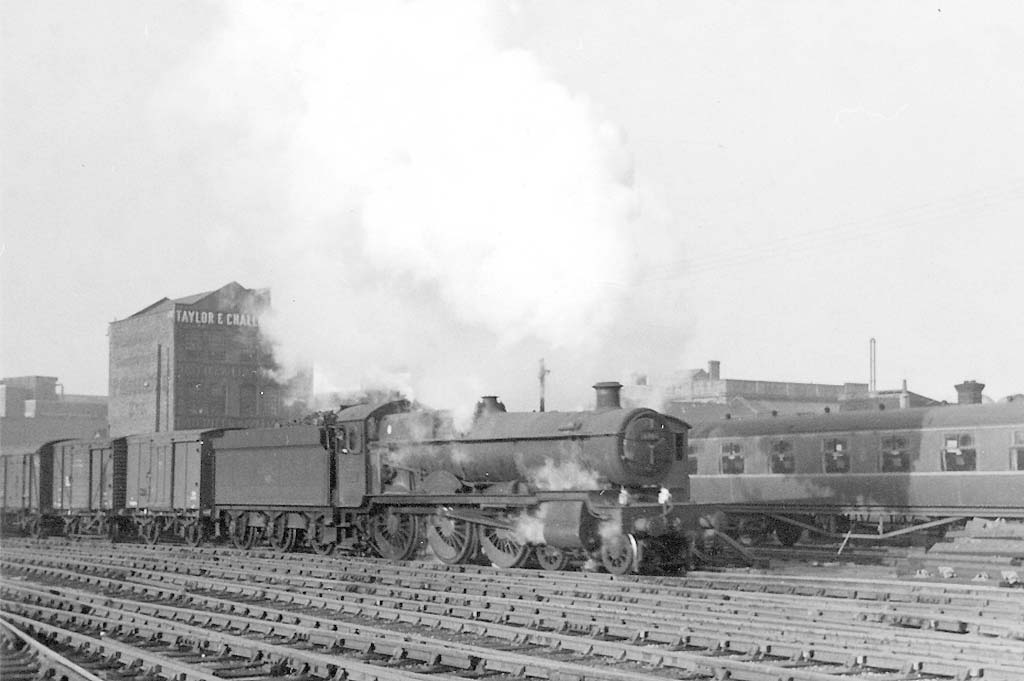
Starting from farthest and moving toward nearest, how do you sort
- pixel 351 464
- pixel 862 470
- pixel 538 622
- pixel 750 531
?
pixel 750 531
pixel 862 470
pixel 351 464
pixel 538 622

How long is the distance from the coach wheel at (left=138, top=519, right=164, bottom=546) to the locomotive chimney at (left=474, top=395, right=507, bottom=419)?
13528 mm

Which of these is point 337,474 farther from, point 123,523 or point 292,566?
point 123,523

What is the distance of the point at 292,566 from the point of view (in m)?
19.5

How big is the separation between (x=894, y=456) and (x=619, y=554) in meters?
7.63

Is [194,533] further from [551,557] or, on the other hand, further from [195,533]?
[551,557]

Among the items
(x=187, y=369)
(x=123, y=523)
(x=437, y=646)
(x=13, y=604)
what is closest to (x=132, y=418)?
(x=187, y=369)

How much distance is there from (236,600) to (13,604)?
3.02 m

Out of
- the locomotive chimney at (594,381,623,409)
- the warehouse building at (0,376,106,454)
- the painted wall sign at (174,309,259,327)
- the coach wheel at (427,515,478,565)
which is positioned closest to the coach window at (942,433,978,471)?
the locomotive chimney at (594,381,623,409)

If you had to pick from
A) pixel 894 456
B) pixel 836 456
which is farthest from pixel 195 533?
pixel 894 456

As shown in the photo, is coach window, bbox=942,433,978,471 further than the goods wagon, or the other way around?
the goods wagon

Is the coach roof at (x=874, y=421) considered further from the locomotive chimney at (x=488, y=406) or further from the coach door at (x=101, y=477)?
the coach door at (x=101, y=477)

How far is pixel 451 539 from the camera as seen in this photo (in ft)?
62.3

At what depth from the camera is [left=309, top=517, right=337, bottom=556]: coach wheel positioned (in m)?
22.0

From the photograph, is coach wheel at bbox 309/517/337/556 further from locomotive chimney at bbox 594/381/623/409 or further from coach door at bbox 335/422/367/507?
locomotive chimney at bbox 594/381/623/409
